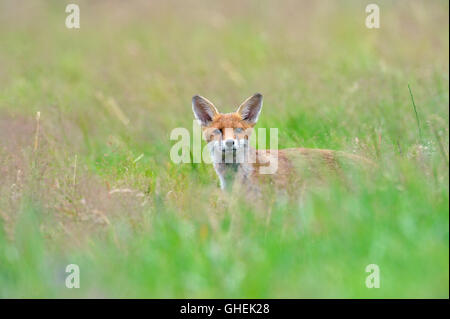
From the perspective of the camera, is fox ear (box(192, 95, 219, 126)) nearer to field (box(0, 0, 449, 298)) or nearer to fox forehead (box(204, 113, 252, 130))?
fox forehead (box(204, 113, 252, 130))

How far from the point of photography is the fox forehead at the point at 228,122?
7.18 m

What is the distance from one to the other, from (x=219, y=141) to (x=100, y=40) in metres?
9.15

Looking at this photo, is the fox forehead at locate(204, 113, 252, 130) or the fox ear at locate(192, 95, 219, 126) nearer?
the fox forehead at locate(204, 113, 252, 130)

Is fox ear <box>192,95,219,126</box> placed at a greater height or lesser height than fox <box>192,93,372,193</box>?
greater

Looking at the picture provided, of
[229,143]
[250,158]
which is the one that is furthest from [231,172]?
[229,143]

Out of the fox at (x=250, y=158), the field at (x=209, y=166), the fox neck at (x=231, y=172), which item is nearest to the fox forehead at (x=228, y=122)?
the fox at (x=250, y=158)

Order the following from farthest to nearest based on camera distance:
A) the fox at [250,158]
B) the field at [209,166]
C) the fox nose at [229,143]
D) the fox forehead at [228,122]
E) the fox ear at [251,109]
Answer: the fox ear at [251,109] → the fox forehead at [228,122] → the fox nose at [229,143] → the fox at [250,158] → the field at [209,166]

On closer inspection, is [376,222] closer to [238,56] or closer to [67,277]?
[67,277]

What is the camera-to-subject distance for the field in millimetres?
4637

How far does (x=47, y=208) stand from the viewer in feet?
20.0

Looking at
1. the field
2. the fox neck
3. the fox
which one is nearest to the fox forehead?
the fox

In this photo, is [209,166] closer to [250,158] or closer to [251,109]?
[251,109]

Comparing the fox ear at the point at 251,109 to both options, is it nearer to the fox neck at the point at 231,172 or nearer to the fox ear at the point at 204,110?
the fox ear at the point at 204,110
